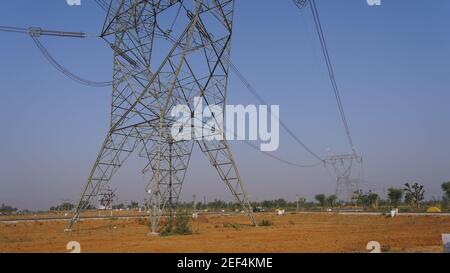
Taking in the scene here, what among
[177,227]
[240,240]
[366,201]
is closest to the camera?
[240,240]

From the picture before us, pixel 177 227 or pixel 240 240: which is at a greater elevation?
pixel 177 227

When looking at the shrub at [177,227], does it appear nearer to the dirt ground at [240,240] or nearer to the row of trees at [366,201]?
the dirt ground at [240,240]

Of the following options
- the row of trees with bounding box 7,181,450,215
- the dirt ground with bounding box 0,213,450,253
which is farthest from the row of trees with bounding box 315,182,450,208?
the dirt ground with bounding box 0,213,450,253

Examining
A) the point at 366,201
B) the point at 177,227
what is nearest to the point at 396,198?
the point at 366,201

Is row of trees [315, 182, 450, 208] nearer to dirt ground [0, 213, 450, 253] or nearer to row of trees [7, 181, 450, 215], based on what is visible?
row of trees [7, 181, 450, 215]

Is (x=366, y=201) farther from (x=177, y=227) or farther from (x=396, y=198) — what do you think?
(x=177, y=227)

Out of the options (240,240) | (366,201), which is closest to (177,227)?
(240,240)

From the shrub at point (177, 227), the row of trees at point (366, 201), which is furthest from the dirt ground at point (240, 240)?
the row of trees at point (366, 201)

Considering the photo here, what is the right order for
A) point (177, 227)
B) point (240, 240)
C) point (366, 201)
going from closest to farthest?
1. point (240, 240)
2. point (177, 227)
3. point (366, 201)

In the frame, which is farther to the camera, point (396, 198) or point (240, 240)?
point (396, 198)
